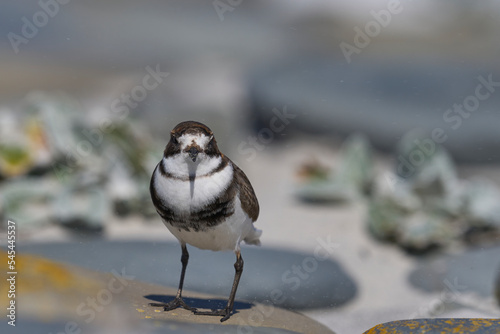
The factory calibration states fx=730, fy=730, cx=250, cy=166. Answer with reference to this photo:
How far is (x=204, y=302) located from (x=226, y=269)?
0.95 m

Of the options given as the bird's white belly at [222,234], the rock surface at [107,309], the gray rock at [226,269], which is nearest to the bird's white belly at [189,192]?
the bird's white belly at [222,234]

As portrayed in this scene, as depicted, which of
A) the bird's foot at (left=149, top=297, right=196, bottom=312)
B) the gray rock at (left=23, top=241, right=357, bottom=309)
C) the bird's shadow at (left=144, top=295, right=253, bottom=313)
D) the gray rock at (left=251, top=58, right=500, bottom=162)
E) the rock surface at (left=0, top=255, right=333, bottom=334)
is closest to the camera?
the rock surface at (left=0, top=255, right=333, bottom=334)

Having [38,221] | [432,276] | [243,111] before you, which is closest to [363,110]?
[243,111]

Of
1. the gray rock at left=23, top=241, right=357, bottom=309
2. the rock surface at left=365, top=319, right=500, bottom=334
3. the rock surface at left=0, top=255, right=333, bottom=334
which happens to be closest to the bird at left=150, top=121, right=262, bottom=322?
the rock surface at left=0, top=255, right=333, bottom=334

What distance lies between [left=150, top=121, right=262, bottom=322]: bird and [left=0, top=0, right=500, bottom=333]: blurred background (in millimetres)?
1106

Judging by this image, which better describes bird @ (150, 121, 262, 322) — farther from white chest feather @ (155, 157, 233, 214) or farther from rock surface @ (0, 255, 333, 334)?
rock surface @ (0, 255, 333, 334)

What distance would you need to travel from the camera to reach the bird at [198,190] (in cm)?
A: 262

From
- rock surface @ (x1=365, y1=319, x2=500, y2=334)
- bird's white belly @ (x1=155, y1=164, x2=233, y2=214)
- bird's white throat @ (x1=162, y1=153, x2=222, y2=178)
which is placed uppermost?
bird's white throat @ (x1=162, y1=153, x2=222, y2=178)

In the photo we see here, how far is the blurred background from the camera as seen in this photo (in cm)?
453

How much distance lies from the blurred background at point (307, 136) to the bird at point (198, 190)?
111 cm

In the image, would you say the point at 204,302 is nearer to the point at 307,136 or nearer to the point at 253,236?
the point at 253,236

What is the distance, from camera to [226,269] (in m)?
4.09

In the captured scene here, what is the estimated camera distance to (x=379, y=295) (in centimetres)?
429

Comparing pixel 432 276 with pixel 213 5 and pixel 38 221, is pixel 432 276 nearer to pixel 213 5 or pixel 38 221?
pixel 38 221
